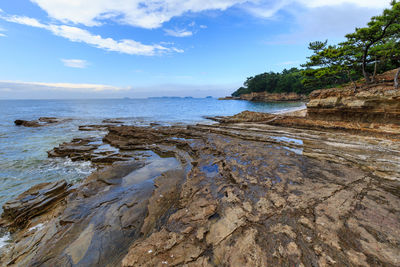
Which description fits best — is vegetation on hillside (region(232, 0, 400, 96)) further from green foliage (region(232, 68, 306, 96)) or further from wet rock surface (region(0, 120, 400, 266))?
green foliage (region(232, 68, 306, 96))

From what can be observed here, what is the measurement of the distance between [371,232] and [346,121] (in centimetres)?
1242

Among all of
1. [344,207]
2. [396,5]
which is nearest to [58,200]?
[344,207]

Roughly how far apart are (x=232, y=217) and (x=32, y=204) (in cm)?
602

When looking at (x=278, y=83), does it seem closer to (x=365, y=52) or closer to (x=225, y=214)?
(x=365, y=52)

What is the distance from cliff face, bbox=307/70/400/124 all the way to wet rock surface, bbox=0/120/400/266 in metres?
5.07

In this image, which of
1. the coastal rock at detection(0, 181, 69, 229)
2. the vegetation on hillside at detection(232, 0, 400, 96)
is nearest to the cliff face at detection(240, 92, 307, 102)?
the vegetation on hillside at detection(232, 0, 400, 96)

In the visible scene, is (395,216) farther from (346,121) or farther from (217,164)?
(346,121)

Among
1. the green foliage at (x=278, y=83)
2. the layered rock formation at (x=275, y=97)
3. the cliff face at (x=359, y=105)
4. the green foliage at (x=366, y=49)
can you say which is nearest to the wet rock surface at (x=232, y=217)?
the cliff face at (x=359, y=105)

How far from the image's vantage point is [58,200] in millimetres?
5375

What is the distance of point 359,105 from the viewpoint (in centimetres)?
1123

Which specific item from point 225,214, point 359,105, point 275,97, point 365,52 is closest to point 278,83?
point 275,97

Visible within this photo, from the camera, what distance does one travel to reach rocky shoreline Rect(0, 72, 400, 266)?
278cm

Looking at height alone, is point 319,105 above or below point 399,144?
above

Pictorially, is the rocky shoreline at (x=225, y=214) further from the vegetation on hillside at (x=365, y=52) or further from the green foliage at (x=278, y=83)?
the green foliage at (x=278, y=83)
